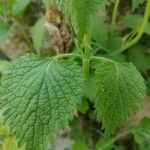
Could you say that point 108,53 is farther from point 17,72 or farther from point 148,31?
point 17,72

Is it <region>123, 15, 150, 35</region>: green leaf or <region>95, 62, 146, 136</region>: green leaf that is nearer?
<region>95, 62, 146, 136</region>: green leaf

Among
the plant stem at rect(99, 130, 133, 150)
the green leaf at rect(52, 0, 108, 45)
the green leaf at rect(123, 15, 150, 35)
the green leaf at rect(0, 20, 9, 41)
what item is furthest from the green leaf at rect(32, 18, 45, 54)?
the green leaf at rect(52, 0, 108, 45)

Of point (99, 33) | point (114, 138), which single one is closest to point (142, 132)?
point (114, 138)

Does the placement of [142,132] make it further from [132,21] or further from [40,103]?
[40,103]

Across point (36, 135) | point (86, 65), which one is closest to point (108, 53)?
point (86, 65)

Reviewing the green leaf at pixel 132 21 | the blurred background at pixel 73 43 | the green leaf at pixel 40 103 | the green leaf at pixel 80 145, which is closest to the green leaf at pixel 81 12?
the green leaf at pixel 40 103

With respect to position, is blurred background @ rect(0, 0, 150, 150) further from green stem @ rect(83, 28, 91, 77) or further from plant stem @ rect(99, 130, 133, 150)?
green stem @ rect(83, 28, 91, 77)
